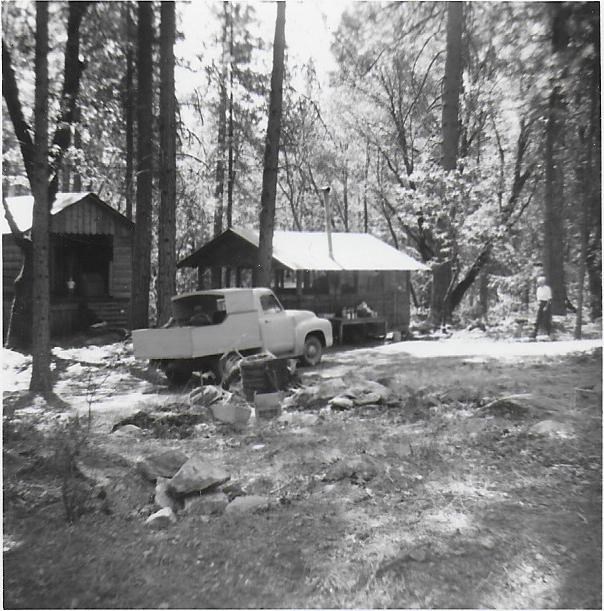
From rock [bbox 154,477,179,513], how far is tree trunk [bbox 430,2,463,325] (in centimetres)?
504

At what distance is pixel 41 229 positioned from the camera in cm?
711

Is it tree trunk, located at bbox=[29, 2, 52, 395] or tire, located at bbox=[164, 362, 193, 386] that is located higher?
tree trunk, located at bbox=[29, 2, 52, 395]

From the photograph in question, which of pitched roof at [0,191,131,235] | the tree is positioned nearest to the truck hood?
the tree

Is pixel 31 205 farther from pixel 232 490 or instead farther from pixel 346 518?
pixel 346 518

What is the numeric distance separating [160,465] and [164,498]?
0.56 meters

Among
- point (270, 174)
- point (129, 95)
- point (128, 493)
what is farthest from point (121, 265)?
point (128, 493)

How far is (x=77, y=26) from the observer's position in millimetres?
8336

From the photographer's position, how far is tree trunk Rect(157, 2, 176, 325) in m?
10.1

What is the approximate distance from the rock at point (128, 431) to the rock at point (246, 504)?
208cm

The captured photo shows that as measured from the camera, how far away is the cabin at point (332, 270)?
16.5 m

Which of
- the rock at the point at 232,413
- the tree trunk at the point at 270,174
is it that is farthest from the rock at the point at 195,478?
the tree trunk at the point at 270,174

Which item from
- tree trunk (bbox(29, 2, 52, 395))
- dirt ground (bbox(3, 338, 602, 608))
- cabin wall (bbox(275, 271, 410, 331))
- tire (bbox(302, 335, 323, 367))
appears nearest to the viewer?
dirt ground (bbox(3, 338, 602, 608))

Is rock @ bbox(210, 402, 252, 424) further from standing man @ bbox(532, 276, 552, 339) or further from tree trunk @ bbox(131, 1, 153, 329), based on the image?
standing man @ bbox(532, 276, 552, 339)

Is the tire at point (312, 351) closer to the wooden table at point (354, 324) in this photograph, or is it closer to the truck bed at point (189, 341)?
the truck bed at point (189, 341)
